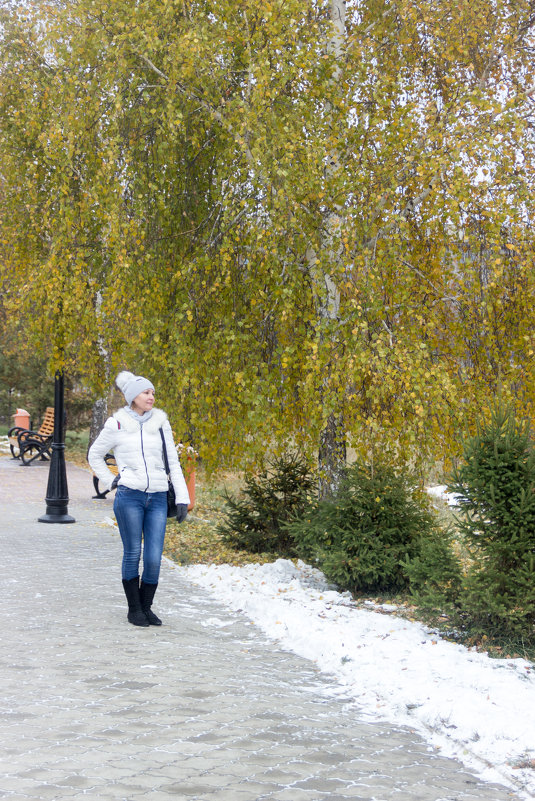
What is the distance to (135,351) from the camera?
346 inches

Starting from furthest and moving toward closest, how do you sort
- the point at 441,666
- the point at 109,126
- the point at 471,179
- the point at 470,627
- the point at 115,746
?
the point at 109,126, the point at 471,179, the point at 470,627, the point at 441,666, the point at 115,746

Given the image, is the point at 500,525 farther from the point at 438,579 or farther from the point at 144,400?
the point at 144,400

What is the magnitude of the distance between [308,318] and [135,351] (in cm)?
188

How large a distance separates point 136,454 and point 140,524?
54cm

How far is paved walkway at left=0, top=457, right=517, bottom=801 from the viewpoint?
3891 millimetres

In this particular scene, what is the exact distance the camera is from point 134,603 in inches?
271

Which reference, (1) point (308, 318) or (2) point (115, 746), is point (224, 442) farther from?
(2) point (115, 746)

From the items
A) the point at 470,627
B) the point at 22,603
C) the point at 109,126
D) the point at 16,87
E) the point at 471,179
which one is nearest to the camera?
the point at 470,627

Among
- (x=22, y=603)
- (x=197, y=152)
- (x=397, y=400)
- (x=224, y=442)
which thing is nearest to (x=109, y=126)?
(x=197, y=152)

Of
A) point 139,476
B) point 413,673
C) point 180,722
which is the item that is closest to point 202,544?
point 139,476

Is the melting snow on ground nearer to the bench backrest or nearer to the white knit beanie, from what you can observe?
the white knit beanie

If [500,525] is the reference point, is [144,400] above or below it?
above

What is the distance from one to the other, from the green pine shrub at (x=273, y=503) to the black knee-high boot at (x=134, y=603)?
3.40 m

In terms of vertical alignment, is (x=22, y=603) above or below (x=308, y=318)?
below
